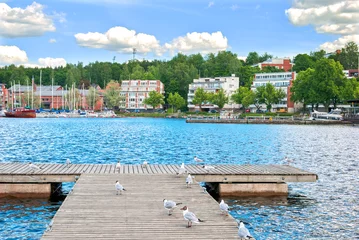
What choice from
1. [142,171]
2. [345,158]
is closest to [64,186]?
[142,171]

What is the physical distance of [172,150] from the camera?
5697cm

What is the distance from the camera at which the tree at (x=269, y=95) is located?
525 feet

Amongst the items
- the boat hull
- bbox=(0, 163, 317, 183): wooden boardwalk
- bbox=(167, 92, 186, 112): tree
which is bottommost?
the boat hull

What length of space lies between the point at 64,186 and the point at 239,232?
18.0 metres

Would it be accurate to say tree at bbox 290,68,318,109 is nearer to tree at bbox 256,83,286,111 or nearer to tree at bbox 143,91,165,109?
tree at bbox 256,83,286,111

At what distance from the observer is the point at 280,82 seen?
7096 inches

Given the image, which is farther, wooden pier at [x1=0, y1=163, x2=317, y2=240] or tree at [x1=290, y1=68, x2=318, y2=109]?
tree at [x1=290, y1=68, x2=318, y2=109]

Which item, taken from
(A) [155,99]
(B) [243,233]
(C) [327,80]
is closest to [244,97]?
(C) [327,80]

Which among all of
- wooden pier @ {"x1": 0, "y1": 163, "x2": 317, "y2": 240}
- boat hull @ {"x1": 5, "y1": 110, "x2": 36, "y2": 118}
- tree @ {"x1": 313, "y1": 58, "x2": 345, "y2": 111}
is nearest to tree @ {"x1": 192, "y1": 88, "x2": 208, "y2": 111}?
tree @ {"x1": 313, "y1": 58, "x2": 345, "y2": 111}

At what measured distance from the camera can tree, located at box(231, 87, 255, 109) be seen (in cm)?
16562

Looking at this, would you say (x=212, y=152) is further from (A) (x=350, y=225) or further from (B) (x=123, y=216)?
(B) (x=123, y=216)

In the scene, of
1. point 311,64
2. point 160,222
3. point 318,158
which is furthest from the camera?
point 311,64

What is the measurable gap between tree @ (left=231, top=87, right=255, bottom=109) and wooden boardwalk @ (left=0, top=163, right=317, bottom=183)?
137 meters

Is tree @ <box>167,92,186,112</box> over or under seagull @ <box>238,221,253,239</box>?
over
